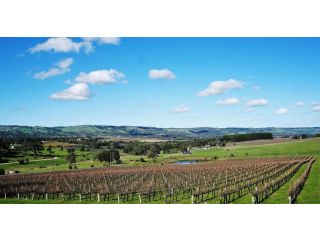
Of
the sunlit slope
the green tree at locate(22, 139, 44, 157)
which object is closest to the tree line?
the sunlit slope

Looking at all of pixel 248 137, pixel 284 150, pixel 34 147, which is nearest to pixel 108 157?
pixel 34 147

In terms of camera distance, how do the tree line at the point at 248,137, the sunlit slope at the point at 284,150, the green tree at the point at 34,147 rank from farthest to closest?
the tree line at the point at 248,137, the green tree at the point at 34,147, the sunlit slope at the point at 284,150

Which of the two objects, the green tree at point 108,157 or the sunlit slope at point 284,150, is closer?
the sunlit slope at point 284,150

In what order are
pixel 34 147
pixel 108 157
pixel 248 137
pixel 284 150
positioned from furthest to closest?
1. pixel 248 137
2. pixel 34 147
3. pixel 108 157
4. pixel 284 150

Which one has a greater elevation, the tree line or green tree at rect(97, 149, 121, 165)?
the tree line

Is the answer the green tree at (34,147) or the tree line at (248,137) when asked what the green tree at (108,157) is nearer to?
the green tree at (34,147)

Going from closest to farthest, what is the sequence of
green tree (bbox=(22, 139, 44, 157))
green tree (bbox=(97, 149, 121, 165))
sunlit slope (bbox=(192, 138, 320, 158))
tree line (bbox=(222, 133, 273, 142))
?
sunlit slope (bbox=(192, 138, 320, 158)) < green tree (bbox=(97, 149, 121, 165)) < green tree (bbox=(22, 139, 44, 157)) < tree line (bbox=(222, 133, 273, 142))

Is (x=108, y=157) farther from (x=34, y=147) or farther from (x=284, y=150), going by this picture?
(x=284, y=150)

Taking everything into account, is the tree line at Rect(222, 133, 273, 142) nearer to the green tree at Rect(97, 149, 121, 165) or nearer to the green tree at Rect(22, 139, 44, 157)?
the green tree at Rect(97, 149, 121, 165)

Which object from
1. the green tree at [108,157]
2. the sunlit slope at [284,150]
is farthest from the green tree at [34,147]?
the sunlit slope at [284,150]
